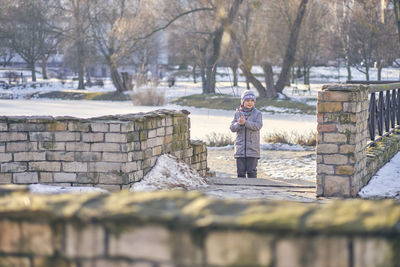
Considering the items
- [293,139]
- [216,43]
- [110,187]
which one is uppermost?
[216,43]

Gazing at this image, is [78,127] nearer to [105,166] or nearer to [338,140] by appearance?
[105,166]

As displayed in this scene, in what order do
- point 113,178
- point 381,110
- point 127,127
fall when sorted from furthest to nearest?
point 381,110 < point 113,178 < point 127,127

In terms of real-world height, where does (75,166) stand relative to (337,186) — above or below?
above

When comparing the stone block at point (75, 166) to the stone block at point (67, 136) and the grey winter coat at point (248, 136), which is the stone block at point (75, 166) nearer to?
the stone block at point (67, 136)

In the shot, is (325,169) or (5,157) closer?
(325,169)

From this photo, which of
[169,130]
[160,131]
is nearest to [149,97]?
[169,130]

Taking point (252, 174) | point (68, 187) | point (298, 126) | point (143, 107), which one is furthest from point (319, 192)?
point (143, 107)

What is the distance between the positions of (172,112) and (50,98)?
33.0 metres

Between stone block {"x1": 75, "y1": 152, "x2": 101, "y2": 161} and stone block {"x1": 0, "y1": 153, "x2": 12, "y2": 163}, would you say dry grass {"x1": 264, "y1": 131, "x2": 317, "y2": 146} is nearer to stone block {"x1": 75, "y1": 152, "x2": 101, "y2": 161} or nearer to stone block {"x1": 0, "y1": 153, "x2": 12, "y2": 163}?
stone block {"x1": 75, "y1": 152, "x2": 101, "y2": 161}

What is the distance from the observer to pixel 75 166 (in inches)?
327

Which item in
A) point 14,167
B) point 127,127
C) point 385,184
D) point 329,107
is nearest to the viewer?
point 329,107

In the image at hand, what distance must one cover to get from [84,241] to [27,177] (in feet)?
19.9

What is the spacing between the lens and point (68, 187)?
8.05m

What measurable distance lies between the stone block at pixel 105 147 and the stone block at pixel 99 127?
17 centimetres
